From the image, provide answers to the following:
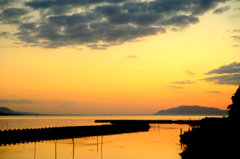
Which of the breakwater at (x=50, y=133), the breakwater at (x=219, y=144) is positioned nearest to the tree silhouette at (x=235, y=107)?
the breakwater at (x=219, y=144)

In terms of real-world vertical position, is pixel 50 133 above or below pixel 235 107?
below

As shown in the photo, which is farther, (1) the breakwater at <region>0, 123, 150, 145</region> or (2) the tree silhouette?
(1) the breakwater at <region>0, 123, 150, 145</region>

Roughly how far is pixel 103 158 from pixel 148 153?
9.21 metres

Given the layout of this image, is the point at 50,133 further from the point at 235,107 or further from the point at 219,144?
the point at 219,144

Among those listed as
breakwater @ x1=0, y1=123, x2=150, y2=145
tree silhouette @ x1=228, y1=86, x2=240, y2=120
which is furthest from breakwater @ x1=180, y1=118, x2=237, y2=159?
breakwater @ x1=0, y1=123, x2=150, y2=145

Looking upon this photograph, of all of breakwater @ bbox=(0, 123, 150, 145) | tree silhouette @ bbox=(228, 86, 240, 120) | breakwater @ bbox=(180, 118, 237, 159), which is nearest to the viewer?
breakwater @ bbox=(180, 118, 237, 159)

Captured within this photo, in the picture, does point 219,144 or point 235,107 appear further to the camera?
point 235,107

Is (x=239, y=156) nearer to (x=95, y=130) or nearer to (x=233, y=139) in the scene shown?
(x=233, y=139)

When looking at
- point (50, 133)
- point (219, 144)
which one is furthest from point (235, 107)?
point (50, 133)

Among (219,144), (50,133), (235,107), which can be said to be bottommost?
(50,133)

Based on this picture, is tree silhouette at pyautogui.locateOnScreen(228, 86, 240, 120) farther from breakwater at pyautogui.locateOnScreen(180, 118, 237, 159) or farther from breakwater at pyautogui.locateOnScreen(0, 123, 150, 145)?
breakwater at pyautogui.locateOnScreen(0, 123, 150, 145)

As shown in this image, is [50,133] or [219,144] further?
[50,133]

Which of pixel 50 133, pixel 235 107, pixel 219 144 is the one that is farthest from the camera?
pixel 50 133

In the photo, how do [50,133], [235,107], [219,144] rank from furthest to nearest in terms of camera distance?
[50,133] < [235,107] < [219,144]
